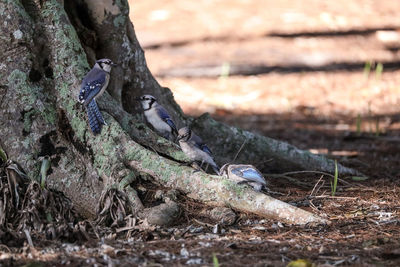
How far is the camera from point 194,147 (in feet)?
21.2

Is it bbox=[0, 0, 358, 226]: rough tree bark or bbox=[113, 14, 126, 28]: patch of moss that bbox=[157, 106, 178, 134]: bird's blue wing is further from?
bbox=[113, 14, 126, 28]: patch of moss

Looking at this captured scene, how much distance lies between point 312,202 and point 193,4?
1165 cm

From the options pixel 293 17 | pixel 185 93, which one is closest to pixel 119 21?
pixel 185 93

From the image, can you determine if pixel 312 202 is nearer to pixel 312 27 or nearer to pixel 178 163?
pixel 178 163

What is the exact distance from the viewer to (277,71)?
44.2 feet

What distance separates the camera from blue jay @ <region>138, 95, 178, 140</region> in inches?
261

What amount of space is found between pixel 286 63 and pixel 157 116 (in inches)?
296

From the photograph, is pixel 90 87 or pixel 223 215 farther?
pixel 90 87

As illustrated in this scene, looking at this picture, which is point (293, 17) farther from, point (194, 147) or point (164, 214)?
point (164, 214)

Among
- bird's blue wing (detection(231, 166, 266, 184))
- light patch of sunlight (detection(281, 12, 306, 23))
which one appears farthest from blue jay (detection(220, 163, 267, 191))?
light patch of sunlight (detection(281, 12, 306, 23))

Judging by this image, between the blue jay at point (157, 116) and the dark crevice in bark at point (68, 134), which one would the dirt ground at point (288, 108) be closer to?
the dark crevice in bark at point (68, 134)

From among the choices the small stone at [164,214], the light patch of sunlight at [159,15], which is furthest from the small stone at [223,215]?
the light patch of sunlight at [159,15]

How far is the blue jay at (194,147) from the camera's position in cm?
644

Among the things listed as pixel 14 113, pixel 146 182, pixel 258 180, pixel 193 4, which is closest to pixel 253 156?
pixel 258 180
